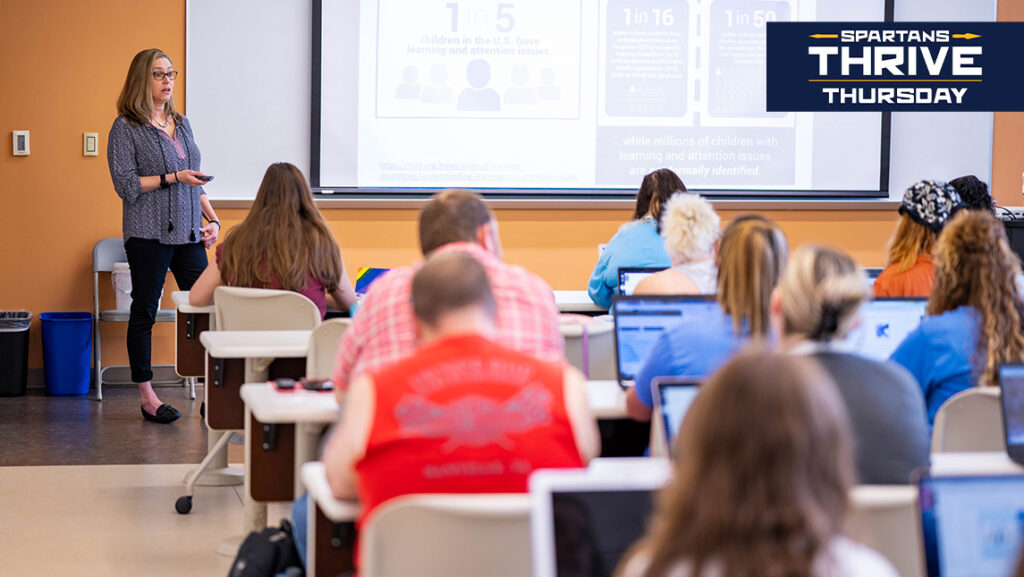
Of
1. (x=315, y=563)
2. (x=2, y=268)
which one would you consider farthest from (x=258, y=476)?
(x=2, y=268)

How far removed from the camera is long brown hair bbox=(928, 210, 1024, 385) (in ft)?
9.21

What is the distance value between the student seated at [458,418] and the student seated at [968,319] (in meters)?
1.30

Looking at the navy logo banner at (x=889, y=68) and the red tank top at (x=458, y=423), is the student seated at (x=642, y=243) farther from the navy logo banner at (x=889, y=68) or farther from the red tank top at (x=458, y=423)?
the red tank top at (x=458, y=423)

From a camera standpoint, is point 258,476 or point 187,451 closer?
point 258,476

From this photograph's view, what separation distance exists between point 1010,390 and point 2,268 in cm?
591

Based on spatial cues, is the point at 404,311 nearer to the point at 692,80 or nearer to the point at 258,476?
the point at 258,476

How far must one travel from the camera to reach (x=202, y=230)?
19.2ft

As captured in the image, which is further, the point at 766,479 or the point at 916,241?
the point at 916,241

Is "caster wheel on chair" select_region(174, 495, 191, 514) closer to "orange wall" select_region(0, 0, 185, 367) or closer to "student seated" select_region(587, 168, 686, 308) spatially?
"student seated" select_region(587, 168, 686, 308)

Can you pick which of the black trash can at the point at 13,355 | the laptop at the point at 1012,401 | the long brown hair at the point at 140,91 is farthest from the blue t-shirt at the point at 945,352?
the black trash can at the point at 13,355

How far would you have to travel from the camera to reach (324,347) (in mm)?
3438

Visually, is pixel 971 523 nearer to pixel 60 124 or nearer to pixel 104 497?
pixel 104 497

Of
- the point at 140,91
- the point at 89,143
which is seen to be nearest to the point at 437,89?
the point at 140,91

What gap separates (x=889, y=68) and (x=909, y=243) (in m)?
3.39
